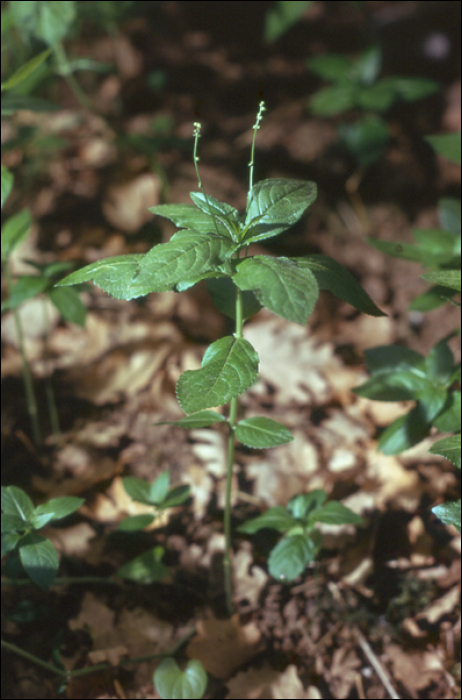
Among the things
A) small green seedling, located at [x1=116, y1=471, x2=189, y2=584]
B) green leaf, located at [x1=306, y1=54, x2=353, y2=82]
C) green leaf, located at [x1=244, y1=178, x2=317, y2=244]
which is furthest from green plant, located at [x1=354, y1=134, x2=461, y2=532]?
green leaf, located at [x1=306, y1=54, x2=353, y2=82]

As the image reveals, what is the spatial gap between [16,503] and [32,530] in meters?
0.10

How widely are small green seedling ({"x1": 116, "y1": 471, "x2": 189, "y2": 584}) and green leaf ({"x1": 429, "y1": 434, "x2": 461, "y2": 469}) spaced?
80 cm

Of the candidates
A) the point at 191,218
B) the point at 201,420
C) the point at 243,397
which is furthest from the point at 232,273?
the point at 243,397

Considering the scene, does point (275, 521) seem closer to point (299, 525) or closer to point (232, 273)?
point (299, 525)

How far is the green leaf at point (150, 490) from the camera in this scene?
70.0 inches

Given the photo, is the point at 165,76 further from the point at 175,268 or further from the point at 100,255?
the point at 175,268

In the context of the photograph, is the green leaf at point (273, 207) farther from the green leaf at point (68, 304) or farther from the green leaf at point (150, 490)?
the green leaf at point (150, 490)

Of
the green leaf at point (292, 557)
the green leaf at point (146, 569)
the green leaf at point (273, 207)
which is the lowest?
the green leaf at point (146, 569)

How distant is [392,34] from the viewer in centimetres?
336

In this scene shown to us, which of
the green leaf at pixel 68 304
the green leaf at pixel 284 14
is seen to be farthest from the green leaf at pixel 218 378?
the green leaf at pixel 284 14

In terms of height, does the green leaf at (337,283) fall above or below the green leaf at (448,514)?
above

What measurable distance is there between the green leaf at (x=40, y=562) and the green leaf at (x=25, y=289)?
75cm

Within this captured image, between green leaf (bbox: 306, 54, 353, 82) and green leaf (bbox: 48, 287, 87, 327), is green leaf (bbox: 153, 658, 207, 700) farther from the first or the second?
green leaf (bbox: 306, 54, 353, 82)

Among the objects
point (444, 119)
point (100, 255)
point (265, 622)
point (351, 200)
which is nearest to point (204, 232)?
point (265, 622)
